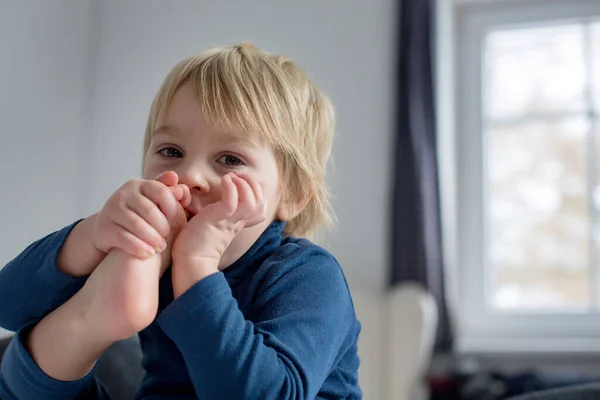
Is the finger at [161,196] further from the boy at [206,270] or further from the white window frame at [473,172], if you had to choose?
the white window frame at [473,172]

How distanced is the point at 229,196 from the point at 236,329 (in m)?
0.14

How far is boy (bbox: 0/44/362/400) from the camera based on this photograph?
77cm

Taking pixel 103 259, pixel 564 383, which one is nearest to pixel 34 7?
pixel 103 259

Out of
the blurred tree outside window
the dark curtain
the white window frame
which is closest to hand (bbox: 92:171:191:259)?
the dark curtain

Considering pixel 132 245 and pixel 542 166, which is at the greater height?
pixel 132 245

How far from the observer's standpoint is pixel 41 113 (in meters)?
2.60

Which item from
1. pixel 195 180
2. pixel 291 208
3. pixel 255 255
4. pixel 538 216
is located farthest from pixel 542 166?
pixel 195 180

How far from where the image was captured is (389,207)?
9.68ft

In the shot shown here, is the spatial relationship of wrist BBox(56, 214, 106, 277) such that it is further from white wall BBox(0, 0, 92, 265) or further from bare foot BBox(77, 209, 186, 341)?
white wall BBox(0, 0, 92, 265)

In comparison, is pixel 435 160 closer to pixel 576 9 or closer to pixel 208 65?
pixel 576 9

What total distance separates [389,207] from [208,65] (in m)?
1.98

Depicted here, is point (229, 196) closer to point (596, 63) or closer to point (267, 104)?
point (267, 104)

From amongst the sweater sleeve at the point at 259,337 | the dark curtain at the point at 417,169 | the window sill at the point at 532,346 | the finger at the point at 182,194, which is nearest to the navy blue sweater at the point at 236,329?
the sweater sleeve at the point at 259,337

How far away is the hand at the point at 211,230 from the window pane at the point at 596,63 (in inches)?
101
